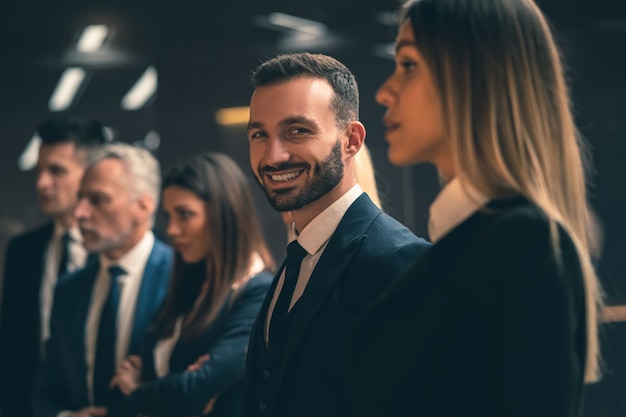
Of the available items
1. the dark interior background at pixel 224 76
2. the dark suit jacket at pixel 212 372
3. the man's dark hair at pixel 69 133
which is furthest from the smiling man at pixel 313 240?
the man's dark hair at pixel 69 133

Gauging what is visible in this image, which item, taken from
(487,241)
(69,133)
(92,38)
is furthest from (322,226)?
(92,38)

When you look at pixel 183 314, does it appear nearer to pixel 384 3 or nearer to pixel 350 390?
pixel 350 390

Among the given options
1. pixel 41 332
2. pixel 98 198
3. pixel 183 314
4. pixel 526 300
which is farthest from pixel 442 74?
pixel 41 332

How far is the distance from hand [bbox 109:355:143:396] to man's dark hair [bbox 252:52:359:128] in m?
1.70

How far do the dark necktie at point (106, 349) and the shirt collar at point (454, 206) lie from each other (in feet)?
7.82

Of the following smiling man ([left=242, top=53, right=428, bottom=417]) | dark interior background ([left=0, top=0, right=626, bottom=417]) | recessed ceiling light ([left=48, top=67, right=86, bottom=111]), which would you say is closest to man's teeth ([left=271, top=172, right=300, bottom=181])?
smiling man ([left=242, top=53, right=428, bottom=417])

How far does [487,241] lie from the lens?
1343 mm

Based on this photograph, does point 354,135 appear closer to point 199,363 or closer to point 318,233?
point 318,233

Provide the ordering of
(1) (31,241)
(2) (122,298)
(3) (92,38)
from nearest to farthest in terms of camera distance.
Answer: (2) (122,298) < (1) (31,241) < (3) (92,38)

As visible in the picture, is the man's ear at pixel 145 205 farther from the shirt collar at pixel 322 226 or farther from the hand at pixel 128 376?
the shirt collar at pixel 322 226

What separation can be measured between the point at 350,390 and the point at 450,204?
34 centimetres

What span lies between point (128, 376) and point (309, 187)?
5.80ft

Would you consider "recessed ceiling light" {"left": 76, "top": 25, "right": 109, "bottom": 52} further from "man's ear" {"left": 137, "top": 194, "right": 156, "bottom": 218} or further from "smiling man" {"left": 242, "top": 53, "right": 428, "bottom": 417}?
"smiling man" {"left": 242, "top": 53, "right": 428, "bottom": 417}

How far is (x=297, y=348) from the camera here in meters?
1.74
